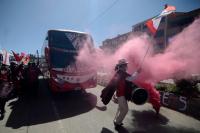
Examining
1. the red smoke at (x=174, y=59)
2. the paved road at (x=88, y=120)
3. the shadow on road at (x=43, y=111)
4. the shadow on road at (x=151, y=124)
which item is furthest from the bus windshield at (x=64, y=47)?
the shadow on road at (x=151, y=124)

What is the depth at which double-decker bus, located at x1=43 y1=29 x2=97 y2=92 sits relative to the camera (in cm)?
883

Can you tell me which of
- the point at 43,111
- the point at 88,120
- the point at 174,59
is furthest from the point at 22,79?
the point at 174,59

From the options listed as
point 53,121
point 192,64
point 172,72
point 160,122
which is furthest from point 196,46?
point 53,121

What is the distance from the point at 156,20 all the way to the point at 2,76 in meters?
6.27

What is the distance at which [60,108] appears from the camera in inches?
299

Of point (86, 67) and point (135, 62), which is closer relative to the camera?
point (135, 62)

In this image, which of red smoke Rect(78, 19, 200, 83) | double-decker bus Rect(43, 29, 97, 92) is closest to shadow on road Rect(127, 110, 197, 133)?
red smoke Rect(78, 19, 200, 83)

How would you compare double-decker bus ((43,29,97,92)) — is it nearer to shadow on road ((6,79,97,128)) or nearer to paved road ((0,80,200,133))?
shadow on road ((6,79,97,128))

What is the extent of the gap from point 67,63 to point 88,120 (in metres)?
3.93

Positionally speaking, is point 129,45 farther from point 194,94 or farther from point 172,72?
point 194,94

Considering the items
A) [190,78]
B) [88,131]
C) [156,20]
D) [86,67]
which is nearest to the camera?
[88,131]

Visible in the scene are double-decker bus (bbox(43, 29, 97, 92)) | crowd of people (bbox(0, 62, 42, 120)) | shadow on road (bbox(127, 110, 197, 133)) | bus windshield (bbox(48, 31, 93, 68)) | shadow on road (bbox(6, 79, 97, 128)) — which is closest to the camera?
shadow on road (bbox(127, 110, 197, 133))

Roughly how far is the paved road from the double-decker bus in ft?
4.45

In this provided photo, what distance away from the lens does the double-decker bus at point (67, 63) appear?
348 inches
